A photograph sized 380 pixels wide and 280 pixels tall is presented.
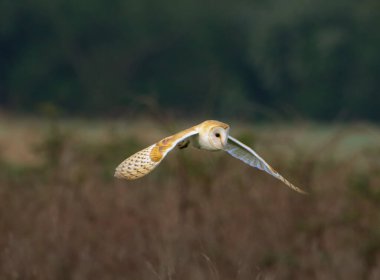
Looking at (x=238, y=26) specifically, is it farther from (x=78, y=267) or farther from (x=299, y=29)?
(x=78, y=267)

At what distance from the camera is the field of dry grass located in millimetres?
7922

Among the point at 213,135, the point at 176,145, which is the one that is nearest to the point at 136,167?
the point at 176,145

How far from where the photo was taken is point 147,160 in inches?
153

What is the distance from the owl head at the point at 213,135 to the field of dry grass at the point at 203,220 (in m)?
3.02

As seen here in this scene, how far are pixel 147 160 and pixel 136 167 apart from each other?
45mm

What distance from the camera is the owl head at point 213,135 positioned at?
3793 mm

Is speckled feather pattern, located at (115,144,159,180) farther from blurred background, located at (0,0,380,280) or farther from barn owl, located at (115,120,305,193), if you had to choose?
blurred background, located at (0,0,380,280)

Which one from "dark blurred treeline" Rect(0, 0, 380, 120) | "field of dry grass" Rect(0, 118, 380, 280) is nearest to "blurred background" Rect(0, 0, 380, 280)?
"field of dry grass" Rect(0, 118, 380, 280)

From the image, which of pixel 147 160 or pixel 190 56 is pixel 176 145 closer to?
pixel 147 160

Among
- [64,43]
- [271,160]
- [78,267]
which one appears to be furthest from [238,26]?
[78,267]

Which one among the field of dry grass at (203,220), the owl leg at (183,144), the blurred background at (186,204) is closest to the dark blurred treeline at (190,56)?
the blurred background at (186,204)

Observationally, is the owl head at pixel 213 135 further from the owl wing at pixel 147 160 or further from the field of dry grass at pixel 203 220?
the field of dry grass at pixel 203 220

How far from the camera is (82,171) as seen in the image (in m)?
10.3

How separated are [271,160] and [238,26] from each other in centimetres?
3808
